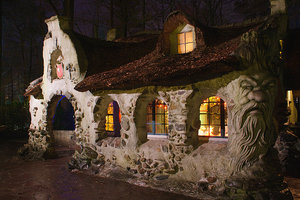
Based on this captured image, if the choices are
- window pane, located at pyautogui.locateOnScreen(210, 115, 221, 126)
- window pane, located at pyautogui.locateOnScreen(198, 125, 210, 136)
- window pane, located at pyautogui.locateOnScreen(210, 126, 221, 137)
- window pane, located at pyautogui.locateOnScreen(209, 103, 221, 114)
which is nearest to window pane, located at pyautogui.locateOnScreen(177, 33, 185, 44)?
window pane, located at pyautogui.locateOnScreen(209, 103, 221, 114)

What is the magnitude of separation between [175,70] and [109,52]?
4.35m

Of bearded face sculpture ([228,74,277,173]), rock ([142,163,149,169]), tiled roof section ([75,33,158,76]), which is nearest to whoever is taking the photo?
bearded face sculpture ([228,74,277,173])

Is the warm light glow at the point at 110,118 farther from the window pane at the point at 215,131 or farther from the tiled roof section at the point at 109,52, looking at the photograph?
the window pane at the point at 215,131

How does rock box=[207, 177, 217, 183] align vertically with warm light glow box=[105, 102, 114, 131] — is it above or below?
below

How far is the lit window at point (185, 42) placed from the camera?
752cm

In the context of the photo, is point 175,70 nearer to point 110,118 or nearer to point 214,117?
point 214,117

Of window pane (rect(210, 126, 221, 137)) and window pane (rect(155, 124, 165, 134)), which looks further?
window pane (rect(155, 124, 165, 134))

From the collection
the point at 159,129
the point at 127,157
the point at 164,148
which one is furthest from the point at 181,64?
the point at 127,157

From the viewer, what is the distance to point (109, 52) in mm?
9328

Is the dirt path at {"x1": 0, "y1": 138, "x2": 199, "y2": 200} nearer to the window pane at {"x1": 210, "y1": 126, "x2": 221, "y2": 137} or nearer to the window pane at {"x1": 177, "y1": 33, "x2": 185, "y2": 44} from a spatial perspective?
the window pane at {"x1": 210, "y1": 126, "x2": 221, "y2": 137}

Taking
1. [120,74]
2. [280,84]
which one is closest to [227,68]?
[280,84]

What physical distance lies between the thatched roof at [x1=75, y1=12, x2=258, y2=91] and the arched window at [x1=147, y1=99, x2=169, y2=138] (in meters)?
1.41

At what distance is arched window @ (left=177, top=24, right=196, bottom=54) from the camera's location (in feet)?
24.6

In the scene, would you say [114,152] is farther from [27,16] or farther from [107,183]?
[27,16]
